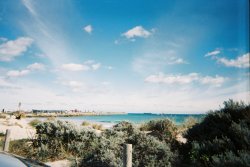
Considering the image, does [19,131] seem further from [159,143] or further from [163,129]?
[159,143]

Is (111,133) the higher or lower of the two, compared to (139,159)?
higher

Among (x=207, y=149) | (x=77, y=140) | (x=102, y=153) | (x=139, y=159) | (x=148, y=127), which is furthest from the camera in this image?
(x=148, y=127)

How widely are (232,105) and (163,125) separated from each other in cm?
379

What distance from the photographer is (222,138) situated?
689cm

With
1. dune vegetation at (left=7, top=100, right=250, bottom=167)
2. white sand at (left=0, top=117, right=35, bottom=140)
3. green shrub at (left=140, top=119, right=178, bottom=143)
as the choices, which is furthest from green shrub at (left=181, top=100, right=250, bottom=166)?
white sand at (left=0, top=117, right=35, bottom=140)

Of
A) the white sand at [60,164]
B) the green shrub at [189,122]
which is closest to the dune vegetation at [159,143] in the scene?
the white sand at [60,164]

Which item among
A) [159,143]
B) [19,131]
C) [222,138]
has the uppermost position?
[222,138]

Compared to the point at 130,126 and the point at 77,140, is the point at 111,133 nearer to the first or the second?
the point at 130,126

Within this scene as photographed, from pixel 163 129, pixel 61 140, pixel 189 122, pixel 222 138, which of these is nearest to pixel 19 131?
pixel 61 140

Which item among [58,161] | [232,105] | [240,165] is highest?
[232,105]

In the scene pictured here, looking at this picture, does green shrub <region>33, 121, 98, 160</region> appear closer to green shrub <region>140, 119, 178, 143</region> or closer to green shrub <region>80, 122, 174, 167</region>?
green shrub <region>80, 122, 174, 167</region>

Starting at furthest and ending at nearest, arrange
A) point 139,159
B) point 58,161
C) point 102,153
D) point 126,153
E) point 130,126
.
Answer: point 130,126, point 58,161, point 102,153, point 139,159, point 126,153

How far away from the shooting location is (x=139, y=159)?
24.0 feet

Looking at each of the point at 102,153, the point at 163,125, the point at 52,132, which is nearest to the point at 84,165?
the point at 102,153
